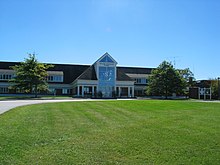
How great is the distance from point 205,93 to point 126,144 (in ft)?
177

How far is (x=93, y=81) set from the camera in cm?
5778

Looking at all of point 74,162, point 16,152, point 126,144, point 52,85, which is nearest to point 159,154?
point 126,144

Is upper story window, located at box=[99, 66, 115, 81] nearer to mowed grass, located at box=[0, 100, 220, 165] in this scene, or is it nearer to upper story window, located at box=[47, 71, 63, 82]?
upper story window, located at box=[47, 71, 63, 82]

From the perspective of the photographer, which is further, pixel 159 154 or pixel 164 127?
pixel 164 127

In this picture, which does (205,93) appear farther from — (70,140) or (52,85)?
(70,140)

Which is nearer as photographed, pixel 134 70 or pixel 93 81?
pixel 93 81

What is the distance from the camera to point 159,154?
22.6 feet

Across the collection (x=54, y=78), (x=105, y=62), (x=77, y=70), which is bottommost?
(x=54, y=78)

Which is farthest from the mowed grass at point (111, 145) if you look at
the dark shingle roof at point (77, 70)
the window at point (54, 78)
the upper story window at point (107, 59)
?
the window at point (54, 78)

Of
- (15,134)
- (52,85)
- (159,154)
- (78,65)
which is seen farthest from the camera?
(78,65)

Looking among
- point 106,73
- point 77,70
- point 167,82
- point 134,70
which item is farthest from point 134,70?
point 167,82

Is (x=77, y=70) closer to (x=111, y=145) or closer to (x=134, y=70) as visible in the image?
(x=134, y=70)

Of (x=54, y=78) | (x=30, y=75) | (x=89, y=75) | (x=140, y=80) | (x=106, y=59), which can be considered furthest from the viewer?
(x=140, y=80)

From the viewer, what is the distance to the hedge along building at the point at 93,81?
5791 centimetres
